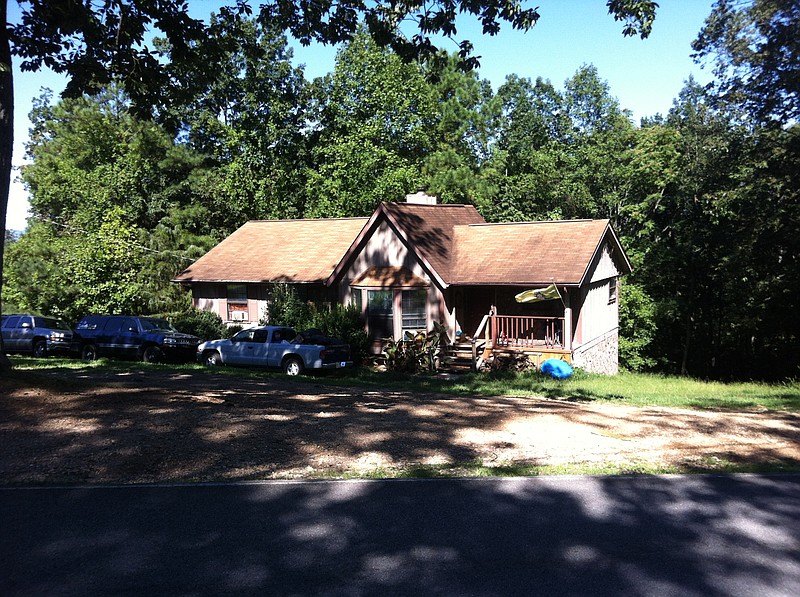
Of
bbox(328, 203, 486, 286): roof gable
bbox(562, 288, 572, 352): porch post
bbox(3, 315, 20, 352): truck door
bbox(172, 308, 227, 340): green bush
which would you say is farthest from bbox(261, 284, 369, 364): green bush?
bbox(3, 315, 20, 352): truck door

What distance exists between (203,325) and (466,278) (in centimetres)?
1103

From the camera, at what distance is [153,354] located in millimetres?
24312

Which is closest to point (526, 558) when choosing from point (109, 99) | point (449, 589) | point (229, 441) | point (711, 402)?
point (449, 589)

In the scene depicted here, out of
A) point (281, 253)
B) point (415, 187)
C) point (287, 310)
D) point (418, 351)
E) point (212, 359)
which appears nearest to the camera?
point (212, 359)

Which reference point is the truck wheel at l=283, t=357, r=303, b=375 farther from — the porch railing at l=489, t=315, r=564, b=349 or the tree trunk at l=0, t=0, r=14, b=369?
the tree trunk at l=0, t=0, r=14, b=369

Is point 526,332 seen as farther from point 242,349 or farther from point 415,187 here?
point 415,187

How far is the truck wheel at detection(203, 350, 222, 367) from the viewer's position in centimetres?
2342

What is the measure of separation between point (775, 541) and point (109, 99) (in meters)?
53.8

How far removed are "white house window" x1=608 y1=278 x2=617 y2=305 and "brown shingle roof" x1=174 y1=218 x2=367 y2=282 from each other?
11.1 m

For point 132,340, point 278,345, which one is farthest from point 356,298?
point 132,340

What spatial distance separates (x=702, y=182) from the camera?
35250 millimetres

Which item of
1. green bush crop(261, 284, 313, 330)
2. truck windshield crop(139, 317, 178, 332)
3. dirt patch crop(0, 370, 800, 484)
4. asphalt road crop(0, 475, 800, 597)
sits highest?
green bush crop(261, 284, 313, 330)

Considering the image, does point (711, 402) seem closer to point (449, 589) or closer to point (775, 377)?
point (449, 589)

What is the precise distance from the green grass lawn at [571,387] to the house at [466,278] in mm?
2765
